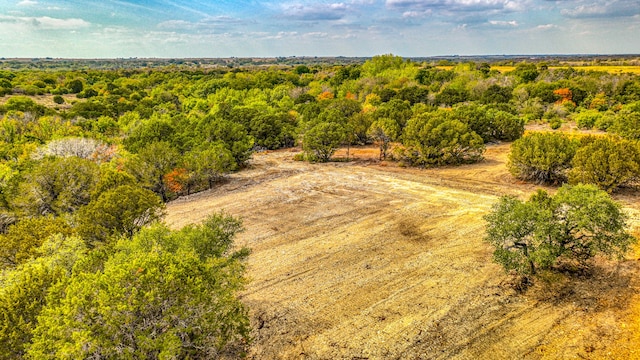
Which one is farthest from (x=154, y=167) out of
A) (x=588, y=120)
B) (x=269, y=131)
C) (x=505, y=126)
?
(x=588, y=120)

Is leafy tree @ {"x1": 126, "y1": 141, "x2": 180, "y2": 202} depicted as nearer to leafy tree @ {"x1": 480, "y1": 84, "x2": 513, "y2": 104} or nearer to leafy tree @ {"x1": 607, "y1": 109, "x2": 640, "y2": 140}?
leafy tree @ {"x1": 607, "y1": 109, "x2": 640, "y2": 140}

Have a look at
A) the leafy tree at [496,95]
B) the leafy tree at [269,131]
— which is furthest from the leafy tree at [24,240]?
the leafy tree at [496,95]

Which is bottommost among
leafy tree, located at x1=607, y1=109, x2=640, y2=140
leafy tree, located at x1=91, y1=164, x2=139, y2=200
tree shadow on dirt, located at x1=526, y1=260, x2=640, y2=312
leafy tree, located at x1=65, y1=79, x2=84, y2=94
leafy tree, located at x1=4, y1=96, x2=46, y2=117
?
tree shadow on dirt, located at x1=526, y1=260, x2=640, y2=312

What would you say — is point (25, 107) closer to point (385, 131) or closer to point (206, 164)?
point (206, 164)

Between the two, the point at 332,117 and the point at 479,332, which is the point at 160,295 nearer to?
the point at 479,332

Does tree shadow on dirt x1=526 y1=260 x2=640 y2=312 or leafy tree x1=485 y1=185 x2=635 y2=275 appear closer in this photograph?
tree shadow on dirt x1=526 y1=260 x2=640 y2=312

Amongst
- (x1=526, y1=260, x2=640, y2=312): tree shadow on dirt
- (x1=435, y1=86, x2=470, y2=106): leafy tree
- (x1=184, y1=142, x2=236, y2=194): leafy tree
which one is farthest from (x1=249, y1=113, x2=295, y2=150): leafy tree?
(x1=526, y1=260, x2=640, y2=312): tree shadow on dirt
